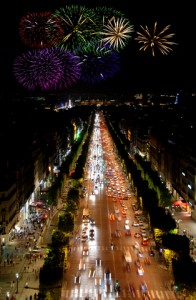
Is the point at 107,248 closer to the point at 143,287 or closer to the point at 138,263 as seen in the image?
the point at 138,263

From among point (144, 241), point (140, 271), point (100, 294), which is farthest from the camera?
point (144, 241)

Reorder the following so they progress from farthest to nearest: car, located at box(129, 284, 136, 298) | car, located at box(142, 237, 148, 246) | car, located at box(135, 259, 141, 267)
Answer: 1. car, located at box(142, 237, 148, 246)
2. car, located at box(135, 259, 141, 267)
3. car, located at box(129, 284, 136, 298)

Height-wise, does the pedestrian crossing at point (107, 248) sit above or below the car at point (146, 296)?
below

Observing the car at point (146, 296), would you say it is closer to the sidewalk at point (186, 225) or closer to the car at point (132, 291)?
the car at point (132, 291)

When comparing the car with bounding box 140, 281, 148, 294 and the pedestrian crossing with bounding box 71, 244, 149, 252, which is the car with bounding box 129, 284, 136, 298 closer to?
the car with bounding box 140, 281, 148, 294

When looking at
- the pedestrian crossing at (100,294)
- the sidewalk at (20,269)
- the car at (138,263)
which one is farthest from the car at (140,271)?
the sidewalk at (20,269)

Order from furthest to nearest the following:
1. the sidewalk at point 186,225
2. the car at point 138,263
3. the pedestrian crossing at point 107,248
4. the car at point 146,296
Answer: the sidewalk at point 186,225 → the pedestrian crossing at point 107,248 → the car at point 138,263 → the car at point 146,296

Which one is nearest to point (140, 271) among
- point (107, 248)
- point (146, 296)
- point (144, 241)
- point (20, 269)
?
point (146, 296)

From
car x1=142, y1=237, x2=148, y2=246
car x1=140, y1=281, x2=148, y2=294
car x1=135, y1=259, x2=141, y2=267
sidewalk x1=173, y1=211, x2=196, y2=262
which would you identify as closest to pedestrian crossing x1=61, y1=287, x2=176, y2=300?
car x1=140, y1=281, x2=148, y2=294

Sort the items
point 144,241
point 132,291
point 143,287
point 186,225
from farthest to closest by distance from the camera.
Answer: point 186,225
point 144,241
point 143,287
point 132,291
